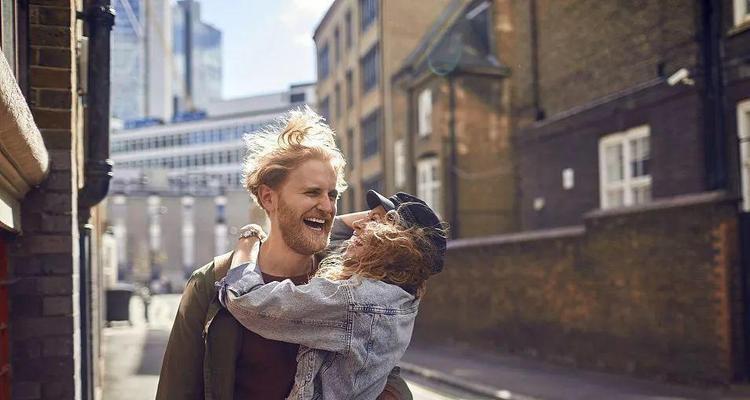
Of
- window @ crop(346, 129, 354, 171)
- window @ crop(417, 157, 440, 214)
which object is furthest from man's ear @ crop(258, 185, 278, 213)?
window @ crop(346, 129, 354, 171)

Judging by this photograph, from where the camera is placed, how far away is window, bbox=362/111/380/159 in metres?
32.7

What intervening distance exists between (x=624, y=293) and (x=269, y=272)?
11467 millimetres

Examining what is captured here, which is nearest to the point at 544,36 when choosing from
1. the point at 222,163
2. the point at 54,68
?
the point at 54,68

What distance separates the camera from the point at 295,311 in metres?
2.55

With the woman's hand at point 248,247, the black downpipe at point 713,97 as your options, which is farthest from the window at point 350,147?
the woman's hand at point 248,247

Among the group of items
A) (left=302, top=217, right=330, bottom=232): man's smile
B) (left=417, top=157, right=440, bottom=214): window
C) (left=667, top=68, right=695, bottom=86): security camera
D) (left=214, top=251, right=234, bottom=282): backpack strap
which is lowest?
(left=214, top=251, right=234, bottom=282): backpack strap

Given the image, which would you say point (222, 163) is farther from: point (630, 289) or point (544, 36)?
point (630, 289)

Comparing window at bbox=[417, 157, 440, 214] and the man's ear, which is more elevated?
window at bbox=[417, 157, 440, 214]

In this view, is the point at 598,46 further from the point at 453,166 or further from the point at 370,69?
the point at 370,69

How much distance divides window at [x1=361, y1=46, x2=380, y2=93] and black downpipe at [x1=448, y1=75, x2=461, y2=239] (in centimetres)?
901

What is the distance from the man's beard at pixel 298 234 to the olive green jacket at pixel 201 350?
1.11ft

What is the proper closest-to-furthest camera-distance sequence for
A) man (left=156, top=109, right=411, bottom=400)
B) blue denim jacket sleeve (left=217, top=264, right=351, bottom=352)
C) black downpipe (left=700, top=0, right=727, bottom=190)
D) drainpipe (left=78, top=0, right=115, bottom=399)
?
blue denim jacket sleeve (left=217, top=264, right=351, bottom=352)
man (left=156, top=109, right=411, bottom=400)
drainpipe (left=78, top=0, right=115, bottom=399)
black downpipe (left=700, top=0, right=727, bottom=190)

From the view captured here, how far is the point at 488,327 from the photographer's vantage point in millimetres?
17562

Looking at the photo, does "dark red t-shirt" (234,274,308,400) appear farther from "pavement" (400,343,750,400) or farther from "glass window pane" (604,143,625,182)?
"glass window pane" (604,143,625,182)
